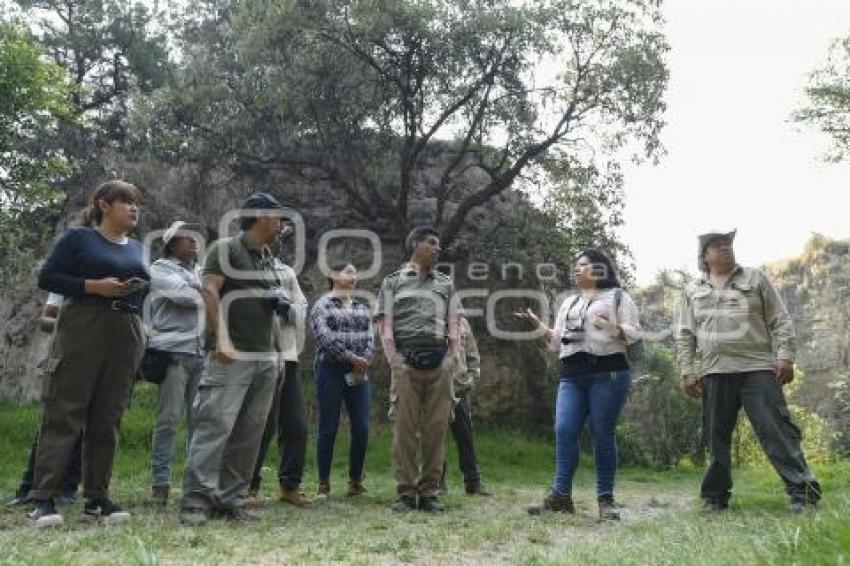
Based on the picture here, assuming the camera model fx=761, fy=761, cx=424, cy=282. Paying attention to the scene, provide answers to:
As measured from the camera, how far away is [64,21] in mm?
20031

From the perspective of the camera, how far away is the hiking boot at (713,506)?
5.64 metres

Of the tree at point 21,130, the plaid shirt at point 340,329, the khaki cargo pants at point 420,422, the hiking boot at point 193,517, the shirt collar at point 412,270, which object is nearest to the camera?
the hiking boot at point 193,517

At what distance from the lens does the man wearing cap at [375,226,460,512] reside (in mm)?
5836

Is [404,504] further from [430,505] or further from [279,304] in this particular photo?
[279,304]

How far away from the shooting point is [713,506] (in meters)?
5.72

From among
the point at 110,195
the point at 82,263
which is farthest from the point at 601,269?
the point at 82,263

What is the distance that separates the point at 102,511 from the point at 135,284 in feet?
4.64

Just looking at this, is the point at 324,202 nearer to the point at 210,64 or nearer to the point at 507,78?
the point at 210,64

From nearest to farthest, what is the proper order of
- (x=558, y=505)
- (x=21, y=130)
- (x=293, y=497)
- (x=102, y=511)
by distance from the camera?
1. (x=102, y=511)
2. (x=558, y=505)
3. (x=293, y=497)
4. (x=21, y=130)

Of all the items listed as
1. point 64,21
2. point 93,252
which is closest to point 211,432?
point 93,252

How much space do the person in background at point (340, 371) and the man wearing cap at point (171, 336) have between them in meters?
1.11

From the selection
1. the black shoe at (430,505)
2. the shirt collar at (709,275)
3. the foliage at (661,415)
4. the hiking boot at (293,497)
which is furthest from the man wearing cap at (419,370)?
the foliage at (661,415)

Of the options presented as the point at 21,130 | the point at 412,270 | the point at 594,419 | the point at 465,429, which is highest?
the point at 21,130

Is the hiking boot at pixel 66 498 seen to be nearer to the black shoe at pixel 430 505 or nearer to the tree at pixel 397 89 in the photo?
the black shoe at pixel 430 505
